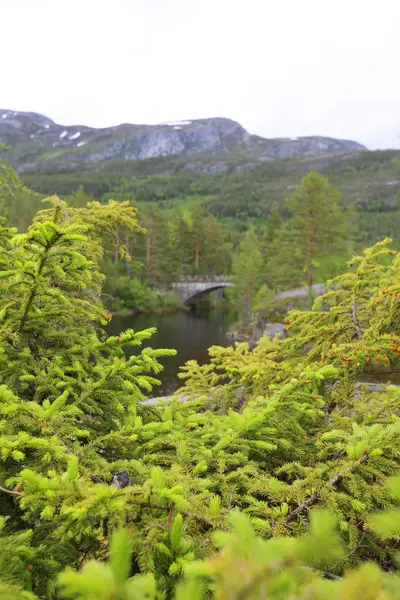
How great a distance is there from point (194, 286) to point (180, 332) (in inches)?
629

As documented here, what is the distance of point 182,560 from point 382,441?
1.29 metres

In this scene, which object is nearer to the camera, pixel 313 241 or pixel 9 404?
pixel 9 404

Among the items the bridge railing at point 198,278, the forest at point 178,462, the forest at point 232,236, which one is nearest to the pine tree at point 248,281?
the forest at point 232,236

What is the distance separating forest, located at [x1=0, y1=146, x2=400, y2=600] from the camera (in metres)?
0.90

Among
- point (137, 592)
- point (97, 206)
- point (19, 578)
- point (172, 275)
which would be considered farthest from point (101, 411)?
point (172, 275)

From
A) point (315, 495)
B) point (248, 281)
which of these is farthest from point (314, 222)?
point (315, 495)

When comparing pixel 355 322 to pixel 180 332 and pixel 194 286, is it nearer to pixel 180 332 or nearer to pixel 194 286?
pixel 180 332

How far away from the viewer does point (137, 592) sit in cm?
87

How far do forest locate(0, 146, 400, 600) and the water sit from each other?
1482cm

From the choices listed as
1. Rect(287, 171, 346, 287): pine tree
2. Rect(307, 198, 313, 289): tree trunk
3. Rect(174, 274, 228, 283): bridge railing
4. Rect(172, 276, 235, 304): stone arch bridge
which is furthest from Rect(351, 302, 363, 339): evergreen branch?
Rect(174, 274, 228, 283): bridge railing

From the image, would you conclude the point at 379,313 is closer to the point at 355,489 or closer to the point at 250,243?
the point at 355,489

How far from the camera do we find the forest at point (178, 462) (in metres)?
0.90

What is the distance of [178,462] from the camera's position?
240cm

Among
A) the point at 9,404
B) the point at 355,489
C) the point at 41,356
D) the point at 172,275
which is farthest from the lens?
the point at 172,275
